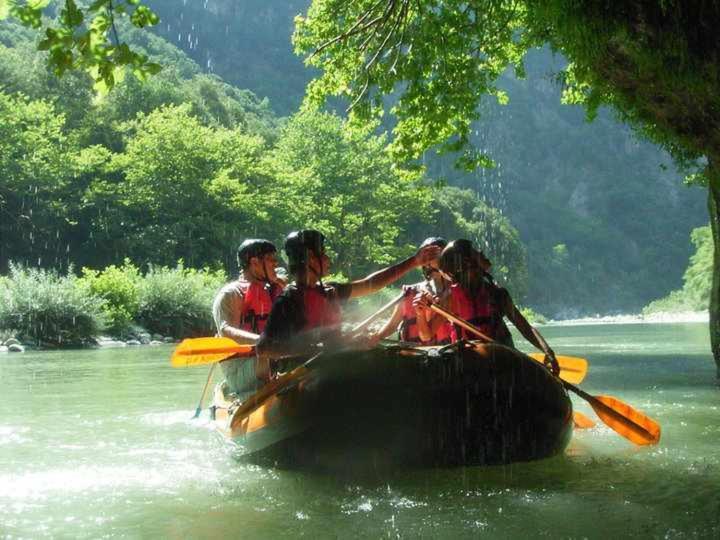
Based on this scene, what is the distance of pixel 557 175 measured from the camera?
105 metres

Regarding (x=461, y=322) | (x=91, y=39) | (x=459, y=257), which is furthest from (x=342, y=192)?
(x=91, y=39)

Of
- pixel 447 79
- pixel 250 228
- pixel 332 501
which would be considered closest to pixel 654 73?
pixel 332 501

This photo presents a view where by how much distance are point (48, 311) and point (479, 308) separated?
18.5 meters

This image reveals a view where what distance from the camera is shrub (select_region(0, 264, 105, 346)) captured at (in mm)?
22094

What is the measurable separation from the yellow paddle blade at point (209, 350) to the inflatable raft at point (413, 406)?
110 cm

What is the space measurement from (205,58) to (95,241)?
7132 cm

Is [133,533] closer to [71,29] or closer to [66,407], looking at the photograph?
[71,29]

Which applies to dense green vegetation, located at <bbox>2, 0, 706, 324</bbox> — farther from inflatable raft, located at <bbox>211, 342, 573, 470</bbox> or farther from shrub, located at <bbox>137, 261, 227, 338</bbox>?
inflatable raft, located at <bbox>211, 342, 573, 470</bbox>

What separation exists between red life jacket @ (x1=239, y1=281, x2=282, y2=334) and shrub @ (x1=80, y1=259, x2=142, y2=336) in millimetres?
17875

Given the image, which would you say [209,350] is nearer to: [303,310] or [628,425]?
[303,310]

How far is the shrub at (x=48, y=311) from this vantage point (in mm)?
22094

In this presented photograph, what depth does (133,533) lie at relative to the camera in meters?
4.20

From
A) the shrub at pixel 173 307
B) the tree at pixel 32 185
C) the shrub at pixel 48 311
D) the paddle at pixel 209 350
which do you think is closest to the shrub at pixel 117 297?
the shrub at pixel 173 307

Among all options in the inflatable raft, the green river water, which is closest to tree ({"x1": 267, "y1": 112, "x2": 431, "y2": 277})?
the green river water
